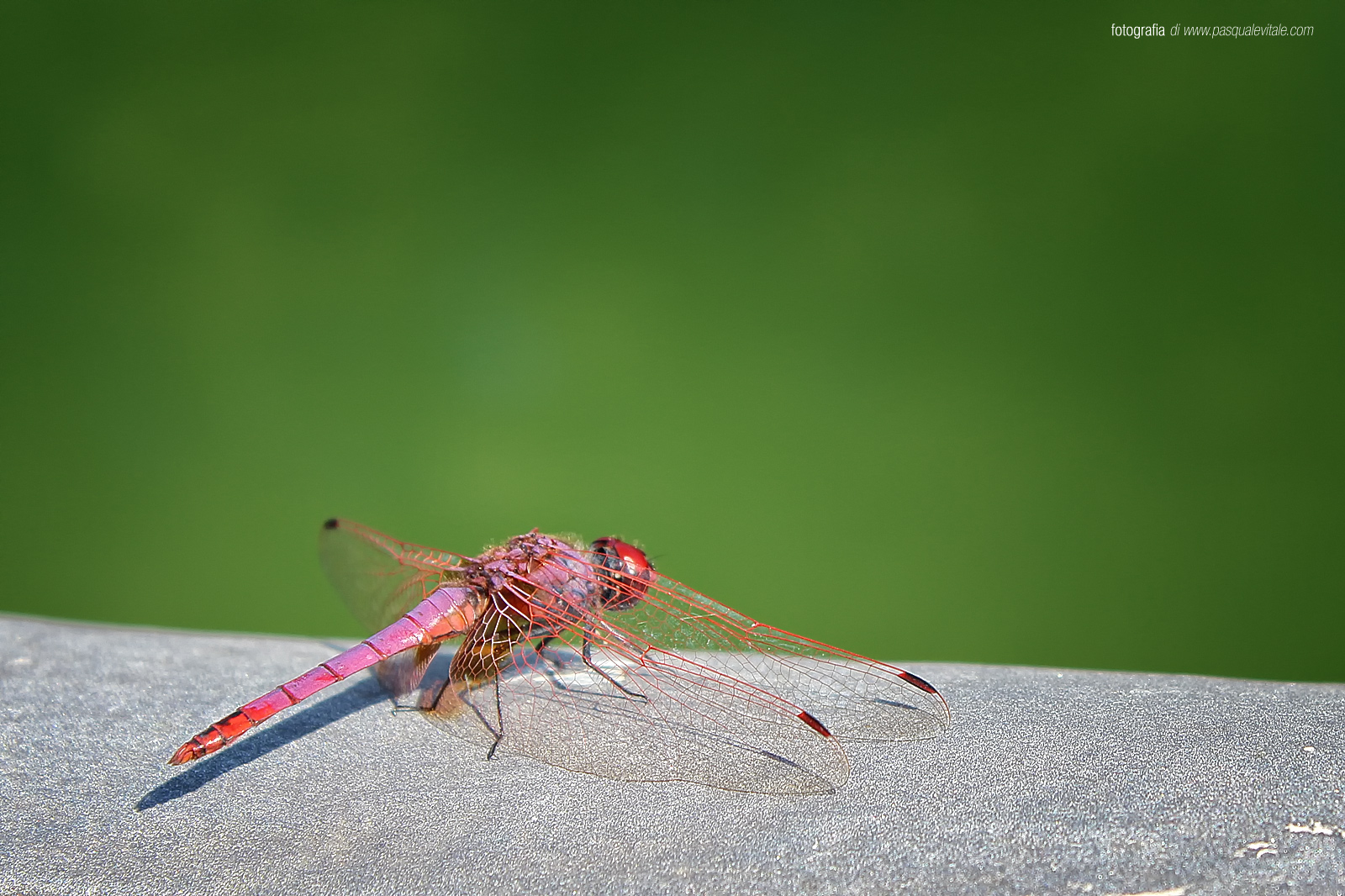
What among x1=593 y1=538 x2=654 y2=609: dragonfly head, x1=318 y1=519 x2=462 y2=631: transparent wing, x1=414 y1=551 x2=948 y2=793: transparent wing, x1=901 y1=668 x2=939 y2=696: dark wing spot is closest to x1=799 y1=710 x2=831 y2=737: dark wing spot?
x1=414 y1=551 x2=948 y2=793: transparent wing

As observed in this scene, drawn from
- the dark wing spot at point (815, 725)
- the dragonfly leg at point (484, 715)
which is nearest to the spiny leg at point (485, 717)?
the dragonfly leg at point (484, 715)

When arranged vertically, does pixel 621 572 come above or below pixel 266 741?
above

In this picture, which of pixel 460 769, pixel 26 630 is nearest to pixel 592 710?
pixel 460 769

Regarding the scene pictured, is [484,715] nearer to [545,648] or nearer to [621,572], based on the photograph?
[545,648]

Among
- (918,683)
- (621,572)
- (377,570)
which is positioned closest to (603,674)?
(621,572)

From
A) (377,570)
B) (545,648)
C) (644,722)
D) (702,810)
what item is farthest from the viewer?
(377,570)

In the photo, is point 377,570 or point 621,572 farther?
point 377,570

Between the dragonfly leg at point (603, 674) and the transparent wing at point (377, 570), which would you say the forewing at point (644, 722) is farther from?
the transparent wing at point (377, 570)

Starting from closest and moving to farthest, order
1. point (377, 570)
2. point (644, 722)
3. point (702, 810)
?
point (702, 810)
point (644, 722)
point (377, 570)
